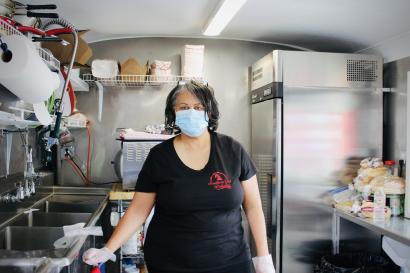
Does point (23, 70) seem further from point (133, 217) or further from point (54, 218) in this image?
point (54, 218)

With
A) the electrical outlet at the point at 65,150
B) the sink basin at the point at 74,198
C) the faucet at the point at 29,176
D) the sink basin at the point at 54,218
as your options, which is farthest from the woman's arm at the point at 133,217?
the electrical outlet at the point at 65,150

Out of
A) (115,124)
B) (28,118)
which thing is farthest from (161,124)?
(28,118)

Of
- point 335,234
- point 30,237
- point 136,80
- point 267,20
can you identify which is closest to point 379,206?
point 335,234

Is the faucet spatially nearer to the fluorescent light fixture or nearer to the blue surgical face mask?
the blue surgical face mask

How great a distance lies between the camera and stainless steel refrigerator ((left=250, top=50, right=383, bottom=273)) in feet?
8.96

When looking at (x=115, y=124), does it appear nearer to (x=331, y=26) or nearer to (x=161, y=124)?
(x=161, y=124)

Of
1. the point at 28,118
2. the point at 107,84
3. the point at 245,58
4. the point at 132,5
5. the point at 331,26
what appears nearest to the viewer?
the point at 28,118

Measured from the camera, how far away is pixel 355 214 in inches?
100

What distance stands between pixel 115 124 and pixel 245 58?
138 centimetres

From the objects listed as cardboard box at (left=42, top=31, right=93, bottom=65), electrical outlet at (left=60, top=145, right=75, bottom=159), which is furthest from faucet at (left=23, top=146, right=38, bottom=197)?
electrical outlet at (left=60, top=145, right=75, bottom=159)

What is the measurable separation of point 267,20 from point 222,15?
465 mm

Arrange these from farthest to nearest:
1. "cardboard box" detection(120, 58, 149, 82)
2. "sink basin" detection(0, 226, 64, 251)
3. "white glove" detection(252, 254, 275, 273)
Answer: "cardboard box" detection(120, 58, 149, 82)
"sink basin" detection(0, 226, 64, 251)
"white glove" detection(252, 254, 275, 273)

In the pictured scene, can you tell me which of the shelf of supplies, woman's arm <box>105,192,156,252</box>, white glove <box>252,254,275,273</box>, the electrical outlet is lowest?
white glove <box>252,254,275,273</box>

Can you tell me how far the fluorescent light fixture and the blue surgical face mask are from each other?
2.91 ft
